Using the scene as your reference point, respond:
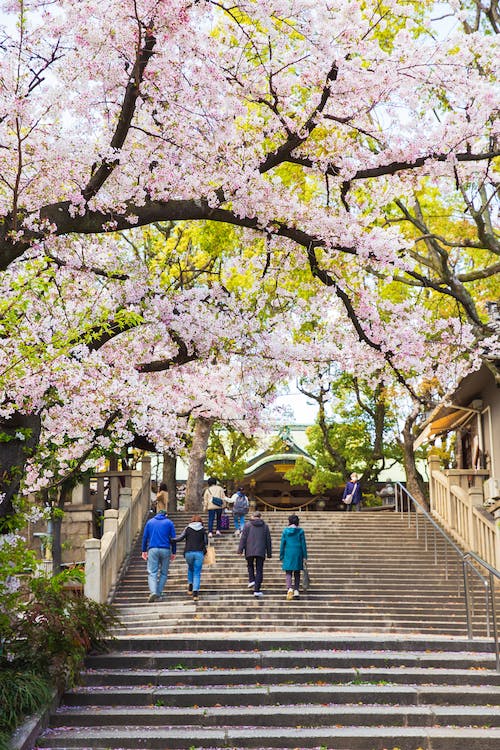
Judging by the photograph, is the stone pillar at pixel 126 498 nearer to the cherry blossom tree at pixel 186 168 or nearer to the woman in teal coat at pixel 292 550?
the woman in teal coat at pixel 292 550

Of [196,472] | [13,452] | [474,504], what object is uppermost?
[196,472]

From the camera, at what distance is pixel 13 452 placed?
836 centimetres

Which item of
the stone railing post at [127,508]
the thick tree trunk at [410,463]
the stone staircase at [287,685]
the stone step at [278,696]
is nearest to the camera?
the stone staircase at [287,685]

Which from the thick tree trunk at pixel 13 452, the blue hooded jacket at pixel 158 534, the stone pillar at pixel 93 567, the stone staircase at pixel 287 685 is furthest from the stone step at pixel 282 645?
the blue hooded jacket at pixel 158 534

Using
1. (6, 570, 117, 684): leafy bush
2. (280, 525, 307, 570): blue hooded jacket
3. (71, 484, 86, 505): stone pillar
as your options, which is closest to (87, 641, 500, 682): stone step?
(6, 570, 117, 684): leafy bush

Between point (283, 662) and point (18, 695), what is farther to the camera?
point (283, 662)

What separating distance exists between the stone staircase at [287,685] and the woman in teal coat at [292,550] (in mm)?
603

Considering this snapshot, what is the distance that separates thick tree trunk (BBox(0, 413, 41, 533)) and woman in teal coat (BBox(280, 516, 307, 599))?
6.29 meters

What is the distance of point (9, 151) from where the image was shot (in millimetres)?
8578

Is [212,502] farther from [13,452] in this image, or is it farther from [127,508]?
[13,452]

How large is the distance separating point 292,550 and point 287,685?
490cm

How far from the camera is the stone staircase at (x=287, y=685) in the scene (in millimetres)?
7809

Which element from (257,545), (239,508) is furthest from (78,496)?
(257,545)

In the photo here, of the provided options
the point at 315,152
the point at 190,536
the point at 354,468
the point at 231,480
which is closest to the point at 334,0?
the point at 315,152
